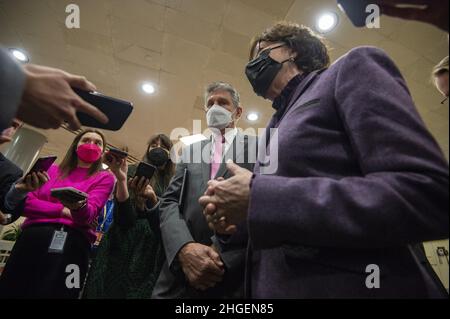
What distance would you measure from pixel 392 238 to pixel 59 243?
4.84ft

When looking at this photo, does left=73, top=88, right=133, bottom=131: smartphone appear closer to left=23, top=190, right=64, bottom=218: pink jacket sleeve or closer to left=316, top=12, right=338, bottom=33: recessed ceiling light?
left=23, top=190, right=64, bottom=218: pink jacket sleeve

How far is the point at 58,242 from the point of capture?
1305mm

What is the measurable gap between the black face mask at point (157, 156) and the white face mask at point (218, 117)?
36cm

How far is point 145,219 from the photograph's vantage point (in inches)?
54.2

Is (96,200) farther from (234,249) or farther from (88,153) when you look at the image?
(234,249)

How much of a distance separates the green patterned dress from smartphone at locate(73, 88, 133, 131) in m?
0.60

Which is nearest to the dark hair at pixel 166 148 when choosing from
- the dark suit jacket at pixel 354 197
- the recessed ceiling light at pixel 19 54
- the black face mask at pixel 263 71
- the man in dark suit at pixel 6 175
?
the man in dark suit at pixel 6 175

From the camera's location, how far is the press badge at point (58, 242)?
129 centimetres

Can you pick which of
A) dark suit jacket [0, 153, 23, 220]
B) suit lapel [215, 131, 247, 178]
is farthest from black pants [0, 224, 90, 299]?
suit lapel [215, 131, 247, 178]

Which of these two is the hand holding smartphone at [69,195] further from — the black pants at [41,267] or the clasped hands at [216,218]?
the clasped hands at [216,218]

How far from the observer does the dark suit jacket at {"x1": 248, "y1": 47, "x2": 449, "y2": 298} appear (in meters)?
0.45

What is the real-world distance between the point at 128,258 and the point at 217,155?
68 cm
